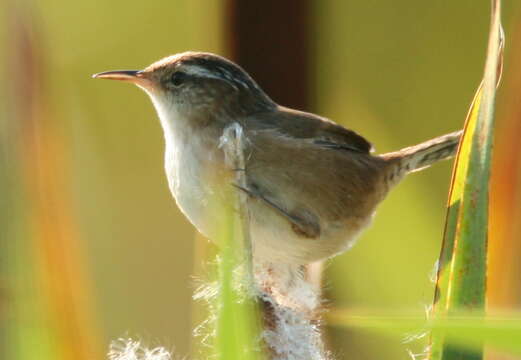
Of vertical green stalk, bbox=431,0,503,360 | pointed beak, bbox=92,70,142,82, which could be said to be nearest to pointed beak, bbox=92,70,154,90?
pointed beak, bbox=92,70,142,82

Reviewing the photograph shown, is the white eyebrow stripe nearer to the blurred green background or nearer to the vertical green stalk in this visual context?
the blurred green background

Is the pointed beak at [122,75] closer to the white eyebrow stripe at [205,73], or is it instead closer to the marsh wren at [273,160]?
the marsh wren at [273,160]

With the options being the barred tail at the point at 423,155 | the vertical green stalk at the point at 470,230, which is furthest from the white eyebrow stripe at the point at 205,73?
the vertical green stalk at the point at 470,230

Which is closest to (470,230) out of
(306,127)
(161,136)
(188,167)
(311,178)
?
(188,167)

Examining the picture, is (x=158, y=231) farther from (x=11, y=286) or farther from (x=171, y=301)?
(x=11, y=286)

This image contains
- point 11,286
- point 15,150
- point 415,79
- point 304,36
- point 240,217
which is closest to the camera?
point 11,286

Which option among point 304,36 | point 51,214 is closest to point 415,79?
point 304,36

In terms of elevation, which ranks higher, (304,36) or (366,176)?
(304,36)

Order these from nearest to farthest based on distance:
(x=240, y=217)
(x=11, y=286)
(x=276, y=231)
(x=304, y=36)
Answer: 1. (x=11, y=286)
2. (x=240, y=217)
3. (x=276, y=231)
4. (x=304, y=36)
